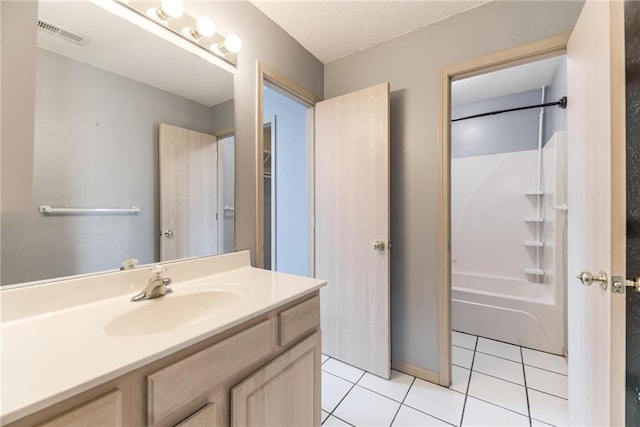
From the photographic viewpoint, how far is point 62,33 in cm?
88

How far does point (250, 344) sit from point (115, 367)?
36cm

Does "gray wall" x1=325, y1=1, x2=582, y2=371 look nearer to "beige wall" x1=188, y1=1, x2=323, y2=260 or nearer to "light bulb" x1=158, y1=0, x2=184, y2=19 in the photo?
"beige wall" x1=188, y1=1, x2=323, y2=260

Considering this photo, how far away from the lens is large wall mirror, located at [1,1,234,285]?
0.84 m

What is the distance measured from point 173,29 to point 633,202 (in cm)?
199

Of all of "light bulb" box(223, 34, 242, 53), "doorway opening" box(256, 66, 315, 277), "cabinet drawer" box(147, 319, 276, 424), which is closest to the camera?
"cabinet drawer" box(147, 319, 276, 424)

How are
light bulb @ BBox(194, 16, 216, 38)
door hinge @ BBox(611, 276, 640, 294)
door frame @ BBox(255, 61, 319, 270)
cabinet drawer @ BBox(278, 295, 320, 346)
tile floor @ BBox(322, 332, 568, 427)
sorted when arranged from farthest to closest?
door frame @ BBox(255, 61, 319, 270) < tile floor @ BBox(322, 332, 568, 427) < light bulb @ BBox(194, 16, 216, 38) < cabinet drawer @ BBox(278, 295, 320, 346) < door hinge @ BBox(611, 276, 640, 294)

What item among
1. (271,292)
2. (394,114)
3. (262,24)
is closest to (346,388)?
(271,292)

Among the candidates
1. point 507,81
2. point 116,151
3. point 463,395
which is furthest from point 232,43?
point 507,81

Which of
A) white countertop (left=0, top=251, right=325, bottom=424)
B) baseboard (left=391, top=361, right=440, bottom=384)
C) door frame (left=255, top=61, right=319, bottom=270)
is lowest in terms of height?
baseboard (left=391, top=361, right=440, bottom=384)

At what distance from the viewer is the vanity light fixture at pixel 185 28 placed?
42.2 inches

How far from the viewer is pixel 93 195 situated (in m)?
0.94

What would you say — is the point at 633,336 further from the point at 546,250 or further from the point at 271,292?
the point at 546,250

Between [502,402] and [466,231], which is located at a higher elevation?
[466,231]

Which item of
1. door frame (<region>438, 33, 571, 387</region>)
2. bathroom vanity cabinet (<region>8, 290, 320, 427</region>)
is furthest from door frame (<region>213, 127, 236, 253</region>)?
door frame (<region>438, 33, 571, 387</region>)
